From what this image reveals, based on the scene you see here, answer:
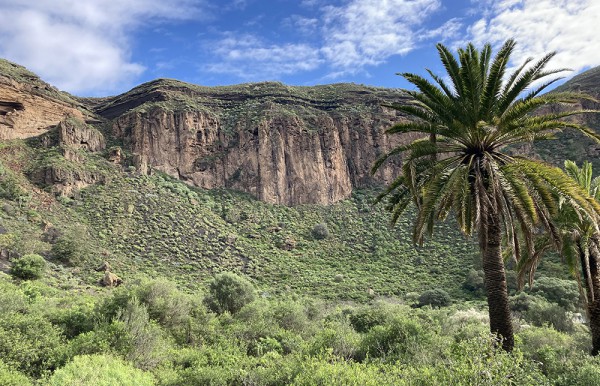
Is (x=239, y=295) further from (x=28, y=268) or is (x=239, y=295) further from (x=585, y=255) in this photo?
(x=585, y=255)

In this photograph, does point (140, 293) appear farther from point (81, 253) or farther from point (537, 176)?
point (81, 253)

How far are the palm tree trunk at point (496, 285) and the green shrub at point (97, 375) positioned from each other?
29.1 feet

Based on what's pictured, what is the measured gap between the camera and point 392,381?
25.8ft

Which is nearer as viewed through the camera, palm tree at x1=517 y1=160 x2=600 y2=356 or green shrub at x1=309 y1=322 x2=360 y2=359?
palm tree at x1=517 y1=160 x2=600 y2=356

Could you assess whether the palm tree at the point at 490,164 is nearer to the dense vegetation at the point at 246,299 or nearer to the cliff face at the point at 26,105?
the dense vegetation at the point at 246,299

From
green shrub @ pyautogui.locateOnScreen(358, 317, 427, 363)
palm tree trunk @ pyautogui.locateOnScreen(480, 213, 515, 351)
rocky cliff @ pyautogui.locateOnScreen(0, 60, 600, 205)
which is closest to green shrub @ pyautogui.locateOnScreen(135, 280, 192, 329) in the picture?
green shrub @ pyautogui.locateOnScreen(358, 317, 427, 363)

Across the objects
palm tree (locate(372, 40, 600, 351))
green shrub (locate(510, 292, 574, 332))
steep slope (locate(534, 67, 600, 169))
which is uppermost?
steep slope (locate(534, 67, 600, 169))

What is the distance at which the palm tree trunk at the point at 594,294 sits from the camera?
34.2ft

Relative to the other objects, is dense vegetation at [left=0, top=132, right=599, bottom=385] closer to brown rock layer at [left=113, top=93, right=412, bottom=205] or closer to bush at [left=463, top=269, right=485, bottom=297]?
bush at [left=463, top=269, right=485, bottom=297]

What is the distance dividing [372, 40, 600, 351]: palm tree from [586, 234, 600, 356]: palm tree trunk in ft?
8.63

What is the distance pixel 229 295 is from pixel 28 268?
46.2 feet

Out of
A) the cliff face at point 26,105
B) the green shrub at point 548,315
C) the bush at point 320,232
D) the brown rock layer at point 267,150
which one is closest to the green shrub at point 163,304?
the green shrub at point 548,315

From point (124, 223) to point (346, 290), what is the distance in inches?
1018

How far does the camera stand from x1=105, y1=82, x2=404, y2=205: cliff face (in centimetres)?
5997
